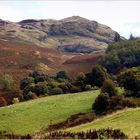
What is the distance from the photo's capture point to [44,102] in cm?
5075

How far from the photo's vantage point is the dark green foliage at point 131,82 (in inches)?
2037

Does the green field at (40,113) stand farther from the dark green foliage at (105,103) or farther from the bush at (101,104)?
the dark green foliage at (105,103)

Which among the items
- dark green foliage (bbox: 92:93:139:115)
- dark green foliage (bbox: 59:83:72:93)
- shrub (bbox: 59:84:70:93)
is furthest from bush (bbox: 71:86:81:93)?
dark green foliage (bbox: 92:93:139:115)

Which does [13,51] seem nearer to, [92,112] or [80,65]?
[80,65]

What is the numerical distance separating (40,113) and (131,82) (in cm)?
1396

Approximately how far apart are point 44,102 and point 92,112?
8652 millimetres

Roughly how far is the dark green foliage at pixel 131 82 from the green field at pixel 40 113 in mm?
4503

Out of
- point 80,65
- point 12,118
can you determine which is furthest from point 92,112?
point 80,65

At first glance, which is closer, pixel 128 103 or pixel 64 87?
pixel 128 103

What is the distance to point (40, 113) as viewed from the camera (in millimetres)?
45031

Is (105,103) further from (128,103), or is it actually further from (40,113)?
(40,113)

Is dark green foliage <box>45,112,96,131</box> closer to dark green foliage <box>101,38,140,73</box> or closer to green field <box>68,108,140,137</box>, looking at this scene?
green field <box>68,108,140,137</box>

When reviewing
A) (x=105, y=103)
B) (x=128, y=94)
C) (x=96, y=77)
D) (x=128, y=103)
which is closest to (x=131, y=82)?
(x=128, y=94)

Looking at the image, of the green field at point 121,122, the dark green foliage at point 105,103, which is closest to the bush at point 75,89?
the dark green foliage at point 105,103
